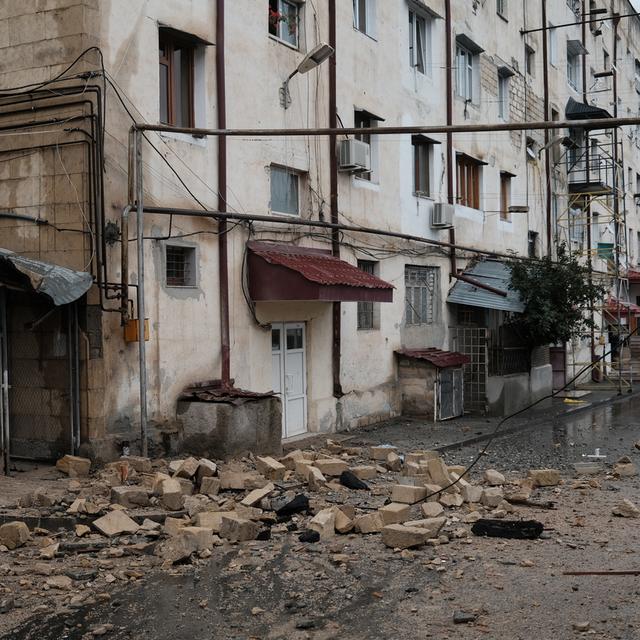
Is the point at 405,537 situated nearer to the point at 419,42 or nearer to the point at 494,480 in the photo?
the point at 494,480

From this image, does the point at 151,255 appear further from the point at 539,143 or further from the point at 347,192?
the point at 539,143

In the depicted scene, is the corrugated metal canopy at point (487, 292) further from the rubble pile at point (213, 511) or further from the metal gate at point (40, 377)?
the metal gate at point (40, 377)

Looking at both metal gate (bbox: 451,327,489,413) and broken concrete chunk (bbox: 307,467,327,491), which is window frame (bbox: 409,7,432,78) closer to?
metal gate (bbox: 451,327,489,413)

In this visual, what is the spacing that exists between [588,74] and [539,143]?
293 inches

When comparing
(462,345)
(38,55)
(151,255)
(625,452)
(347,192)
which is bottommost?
(625,452)

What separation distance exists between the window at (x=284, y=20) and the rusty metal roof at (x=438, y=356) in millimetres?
6626

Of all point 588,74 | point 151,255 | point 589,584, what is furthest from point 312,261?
point 588,74

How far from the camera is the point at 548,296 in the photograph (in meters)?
19.9

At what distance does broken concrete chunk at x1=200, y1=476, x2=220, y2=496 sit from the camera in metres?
9.70

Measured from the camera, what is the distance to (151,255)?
11656mm

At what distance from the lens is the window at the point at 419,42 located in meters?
19.2

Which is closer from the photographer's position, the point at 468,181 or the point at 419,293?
the point at 419,293

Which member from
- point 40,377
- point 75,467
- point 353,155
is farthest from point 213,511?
point 353,155

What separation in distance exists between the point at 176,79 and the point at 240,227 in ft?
7.80
